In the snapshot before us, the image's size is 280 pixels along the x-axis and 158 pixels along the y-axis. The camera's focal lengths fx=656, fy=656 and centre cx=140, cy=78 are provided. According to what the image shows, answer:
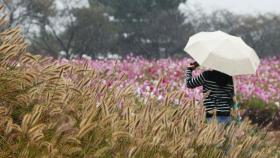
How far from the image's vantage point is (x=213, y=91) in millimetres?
6945

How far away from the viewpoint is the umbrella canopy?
6641mm

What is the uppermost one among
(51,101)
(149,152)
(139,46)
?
(139,46)

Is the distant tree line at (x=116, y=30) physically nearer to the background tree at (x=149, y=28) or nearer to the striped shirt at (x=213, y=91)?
the background tree at (x=149, y=28)

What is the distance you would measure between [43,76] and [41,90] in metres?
0.22

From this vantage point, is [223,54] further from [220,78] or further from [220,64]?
[220,78]

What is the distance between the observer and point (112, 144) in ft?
13.3

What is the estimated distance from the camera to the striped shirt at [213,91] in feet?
22.7

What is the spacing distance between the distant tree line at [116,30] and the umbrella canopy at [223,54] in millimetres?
38178

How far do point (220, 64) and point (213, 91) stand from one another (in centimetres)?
40

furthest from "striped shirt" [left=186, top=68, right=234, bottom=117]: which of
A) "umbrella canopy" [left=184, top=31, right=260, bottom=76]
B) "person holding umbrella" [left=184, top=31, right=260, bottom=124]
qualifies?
"umbrella canopy" [left=184, top=31, right=260, bottom=76]

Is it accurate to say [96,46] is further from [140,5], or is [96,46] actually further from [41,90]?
[41,90]

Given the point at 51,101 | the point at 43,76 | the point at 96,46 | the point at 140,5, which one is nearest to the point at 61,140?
the point at 51,101

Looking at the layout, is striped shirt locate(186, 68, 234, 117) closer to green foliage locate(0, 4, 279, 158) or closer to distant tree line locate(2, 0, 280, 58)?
green foliage locate(0, 4, 279, 158)

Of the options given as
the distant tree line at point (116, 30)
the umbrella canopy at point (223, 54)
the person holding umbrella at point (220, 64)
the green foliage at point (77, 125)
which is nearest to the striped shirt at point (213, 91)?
the person holding umbrella at point (220, 64)
